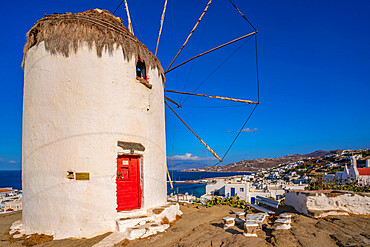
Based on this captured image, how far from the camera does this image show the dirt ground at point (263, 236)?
509cm

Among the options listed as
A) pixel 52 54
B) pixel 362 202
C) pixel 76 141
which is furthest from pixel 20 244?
pixel 362 202

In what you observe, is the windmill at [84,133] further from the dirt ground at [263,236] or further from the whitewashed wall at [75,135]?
the dirt ground at [263,236]

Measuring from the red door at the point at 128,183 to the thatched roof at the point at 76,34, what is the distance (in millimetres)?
3715

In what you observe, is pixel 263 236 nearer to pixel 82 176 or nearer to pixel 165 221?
pixel 165 221

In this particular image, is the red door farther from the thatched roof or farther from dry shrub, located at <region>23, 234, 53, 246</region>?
the thatched roof

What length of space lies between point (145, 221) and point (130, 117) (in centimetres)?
350

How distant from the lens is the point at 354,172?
84.2ft

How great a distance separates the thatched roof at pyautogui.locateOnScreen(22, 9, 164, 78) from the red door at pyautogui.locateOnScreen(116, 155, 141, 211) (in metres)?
3.71

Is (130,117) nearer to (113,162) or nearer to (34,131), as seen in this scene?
(113,162)

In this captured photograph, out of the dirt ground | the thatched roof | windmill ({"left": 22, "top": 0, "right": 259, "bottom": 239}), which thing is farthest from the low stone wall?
the thatched roof

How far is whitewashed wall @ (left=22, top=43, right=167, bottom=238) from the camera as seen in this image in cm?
675

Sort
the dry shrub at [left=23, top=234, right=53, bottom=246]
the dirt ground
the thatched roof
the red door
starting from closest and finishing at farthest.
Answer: the dirt ground, the dry shrub at [left=23, top=234, right=53, bottom=246], the thatched roof, the red door

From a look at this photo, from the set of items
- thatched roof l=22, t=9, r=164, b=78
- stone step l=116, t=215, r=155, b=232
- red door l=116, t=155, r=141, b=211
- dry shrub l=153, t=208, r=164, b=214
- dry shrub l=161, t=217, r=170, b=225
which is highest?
thatched roof l=22, t=9, r=164, b=78

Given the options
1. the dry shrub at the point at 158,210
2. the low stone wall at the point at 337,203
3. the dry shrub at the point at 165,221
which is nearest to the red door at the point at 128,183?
the dry shrub at the point at 158,210
